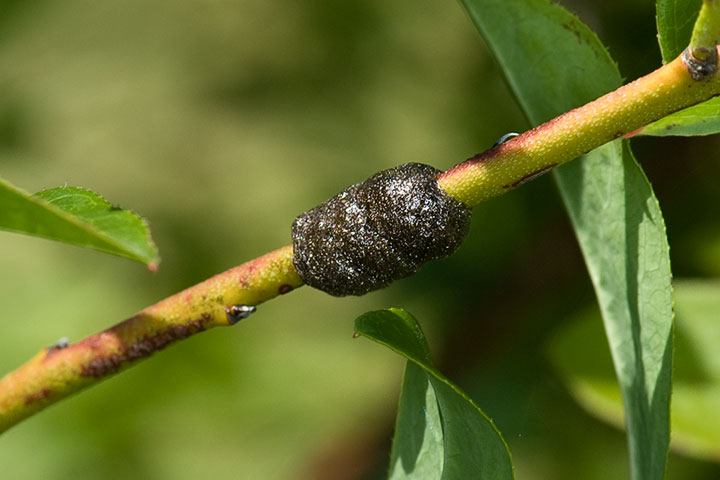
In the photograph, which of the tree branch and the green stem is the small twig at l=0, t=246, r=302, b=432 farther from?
the green stem

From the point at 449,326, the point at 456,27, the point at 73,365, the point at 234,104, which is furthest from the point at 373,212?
the point at 234,104

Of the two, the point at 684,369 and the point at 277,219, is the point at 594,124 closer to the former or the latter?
the point at 684,369

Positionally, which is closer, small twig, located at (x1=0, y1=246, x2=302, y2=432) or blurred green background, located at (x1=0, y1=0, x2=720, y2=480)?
small twig, located at (x1=0, y1=246, x2=302, y2=432)

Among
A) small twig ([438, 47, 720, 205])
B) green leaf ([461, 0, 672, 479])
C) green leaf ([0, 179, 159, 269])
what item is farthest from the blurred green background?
green leaf ([0, 179, 159, 269])

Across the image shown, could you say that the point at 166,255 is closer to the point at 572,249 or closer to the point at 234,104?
the point at 234,104

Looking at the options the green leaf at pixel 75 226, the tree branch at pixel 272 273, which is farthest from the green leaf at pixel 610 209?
the green leaf at pixel 75 226

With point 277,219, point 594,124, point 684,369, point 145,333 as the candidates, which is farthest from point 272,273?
point 277,219

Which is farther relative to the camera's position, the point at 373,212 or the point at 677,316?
the point at 677,316
